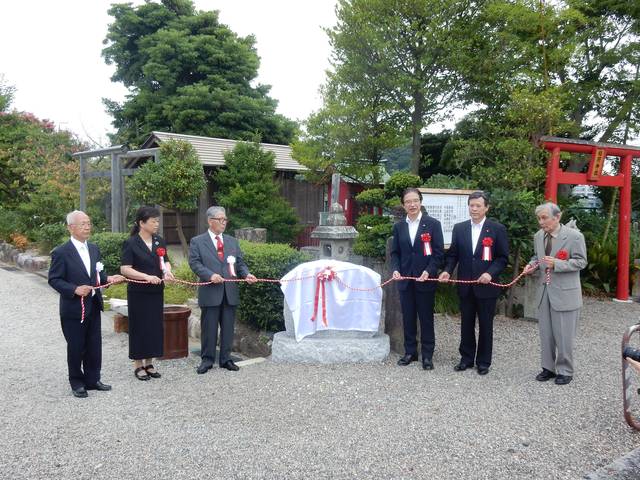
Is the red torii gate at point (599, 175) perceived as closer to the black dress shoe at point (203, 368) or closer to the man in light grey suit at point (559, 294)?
the man in light grey suit at point (559, 294)

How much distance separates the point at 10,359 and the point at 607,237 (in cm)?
1169

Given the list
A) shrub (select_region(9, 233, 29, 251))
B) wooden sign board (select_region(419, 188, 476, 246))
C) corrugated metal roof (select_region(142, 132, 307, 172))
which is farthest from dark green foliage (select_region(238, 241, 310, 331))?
shrub (select_region(9, 233, 29, 251))

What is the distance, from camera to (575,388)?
5023mm

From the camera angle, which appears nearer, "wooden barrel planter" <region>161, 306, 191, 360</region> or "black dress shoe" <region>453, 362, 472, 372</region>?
"black dress shoe" <region>453, 362, 472, 372</region>

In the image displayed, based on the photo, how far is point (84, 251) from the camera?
496cm

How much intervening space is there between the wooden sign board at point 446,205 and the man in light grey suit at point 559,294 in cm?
286

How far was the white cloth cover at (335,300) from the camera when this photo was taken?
577 cm

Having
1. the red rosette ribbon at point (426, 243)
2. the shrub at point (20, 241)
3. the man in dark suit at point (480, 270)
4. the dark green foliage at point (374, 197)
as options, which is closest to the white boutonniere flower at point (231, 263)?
the red rosette ribbon at point (426, 243)

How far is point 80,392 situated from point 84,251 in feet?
4.24

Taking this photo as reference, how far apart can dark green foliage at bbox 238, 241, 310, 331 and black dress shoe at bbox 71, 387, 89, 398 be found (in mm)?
2217

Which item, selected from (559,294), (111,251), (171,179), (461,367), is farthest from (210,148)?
(559,294)

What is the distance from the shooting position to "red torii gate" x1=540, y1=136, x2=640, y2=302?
8.79 meters

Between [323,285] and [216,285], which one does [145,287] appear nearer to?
[216,285]

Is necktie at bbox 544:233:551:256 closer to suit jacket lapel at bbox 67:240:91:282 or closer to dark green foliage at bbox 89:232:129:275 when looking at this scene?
suit jacket lapel at bbox 67:240:91:282
